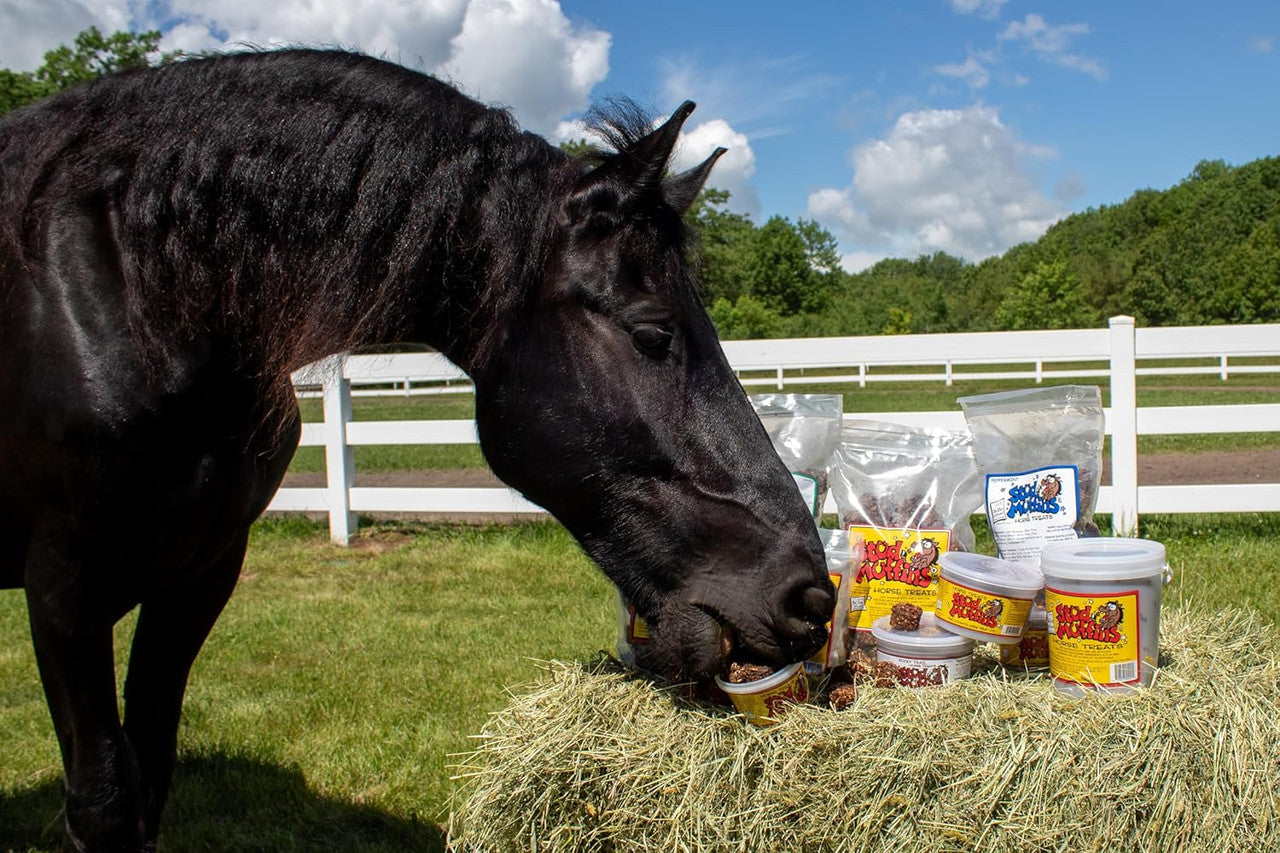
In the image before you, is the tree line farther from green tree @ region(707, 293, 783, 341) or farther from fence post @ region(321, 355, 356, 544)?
fence post @ region(321, 355, 356, 544)

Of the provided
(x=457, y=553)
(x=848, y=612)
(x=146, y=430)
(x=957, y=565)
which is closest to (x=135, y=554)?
(x=146, y=430)

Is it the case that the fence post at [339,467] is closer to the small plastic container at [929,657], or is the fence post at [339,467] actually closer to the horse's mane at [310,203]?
the horse's mane at [310,203]

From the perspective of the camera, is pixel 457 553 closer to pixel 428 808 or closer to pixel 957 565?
pixel 428 808

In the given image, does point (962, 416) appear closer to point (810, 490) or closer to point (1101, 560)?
point (810, 490)

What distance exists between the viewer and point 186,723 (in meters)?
3.80

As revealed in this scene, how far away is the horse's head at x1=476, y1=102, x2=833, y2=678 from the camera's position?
5.60 feet

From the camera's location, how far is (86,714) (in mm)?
2021

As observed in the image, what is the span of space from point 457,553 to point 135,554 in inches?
184

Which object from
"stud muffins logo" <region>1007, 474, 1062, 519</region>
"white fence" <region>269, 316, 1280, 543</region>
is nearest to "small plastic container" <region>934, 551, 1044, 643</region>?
"stud muffins logo" <region>1007, 474, 1062, 519</region>

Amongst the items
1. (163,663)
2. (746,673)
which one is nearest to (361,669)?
(163,663)

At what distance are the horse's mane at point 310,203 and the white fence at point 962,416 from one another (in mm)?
3129

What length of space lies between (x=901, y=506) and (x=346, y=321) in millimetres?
1547

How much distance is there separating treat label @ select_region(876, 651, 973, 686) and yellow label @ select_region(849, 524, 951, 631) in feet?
0.72

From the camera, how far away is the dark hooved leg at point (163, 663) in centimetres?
246
